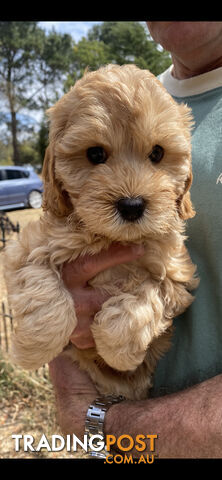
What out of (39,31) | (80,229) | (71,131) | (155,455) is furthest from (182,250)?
(39,31)

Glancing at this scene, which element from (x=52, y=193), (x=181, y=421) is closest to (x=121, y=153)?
(x=52, y=193)

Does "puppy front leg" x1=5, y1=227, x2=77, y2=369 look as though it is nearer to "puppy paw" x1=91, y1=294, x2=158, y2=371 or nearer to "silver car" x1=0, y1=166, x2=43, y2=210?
"puppy paw" x1=91, y1=294, x2=158, y2=371

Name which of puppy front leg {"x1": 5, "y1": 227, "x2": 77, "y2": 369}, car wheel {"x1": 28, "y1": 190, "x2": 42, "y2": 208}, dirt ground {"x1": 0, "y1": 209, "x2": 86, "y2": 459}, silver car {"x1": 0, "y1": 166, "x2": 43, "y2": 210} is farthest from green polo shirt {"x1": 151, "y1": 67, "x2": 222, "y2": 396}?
car wheel {"x1": 28, "y1": 190, "x2": 42, "y2": 208}

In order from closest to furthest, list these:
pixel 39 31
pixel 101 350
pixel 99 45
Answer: pixel 101 350 → pixel 99 45 → pixel 39 31

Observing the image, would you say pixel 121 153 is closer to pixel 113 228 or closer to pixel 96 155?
pixel 96 155

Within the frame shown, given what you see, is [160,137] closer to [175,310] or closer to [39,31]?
[175,310]

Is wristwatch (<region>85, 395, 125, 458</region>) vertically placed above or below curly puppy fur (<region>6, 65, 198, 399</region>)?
A: below
